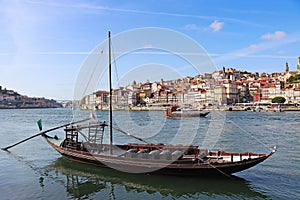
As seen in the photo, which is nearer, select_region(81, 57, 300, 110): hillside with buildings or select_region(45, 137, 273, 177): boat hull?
select_region(45, 137, 273, 177): boat hull

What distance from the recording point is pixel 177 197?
959 cm

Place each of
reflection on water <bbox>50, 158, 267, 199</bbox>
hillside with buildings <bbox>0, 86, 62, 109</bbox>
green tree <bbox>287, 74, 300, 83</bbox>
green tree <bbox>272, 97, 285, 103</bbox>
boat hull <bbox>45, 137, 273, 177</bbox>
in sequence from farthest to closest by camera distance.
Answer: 1. hillside with buildings <bbox>0, 86, 62, 109</bbox>
2. green tree <bbox>287, 74, 300, 83</bbox>
3. green tree <bbox>272, 97, 285, 103</bbox>
4. boat hull <bbox>45, 137, 273, 177</bbox>
5. reflection on water <bbox>50, 158, 267, 199</bbox>

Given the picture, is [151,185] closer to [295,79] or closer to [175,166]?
[175,166]

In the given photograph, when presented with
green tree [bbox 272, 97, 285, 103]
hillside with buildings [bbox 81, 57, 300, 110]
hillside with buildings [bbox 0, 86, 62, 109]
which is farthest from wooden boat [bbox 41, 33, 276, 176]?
hillside with buildings [bbox 0, 86, 62, 109]

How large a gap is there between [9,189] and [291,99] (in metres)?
83.6

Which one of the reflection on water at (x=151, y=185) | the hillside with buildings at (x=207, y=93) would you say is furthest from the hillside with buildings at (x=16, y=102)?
the reflection on water at (x=151, y=185)

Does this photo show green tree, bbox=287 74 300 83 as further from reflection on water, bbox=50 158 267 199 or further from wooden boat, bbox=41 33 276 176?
reflection on water, bbox=50 158 267 199

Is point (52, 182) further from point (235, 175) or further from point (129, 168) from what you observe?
point (235, 175)

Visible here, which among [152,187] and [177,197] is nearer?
[177,197]

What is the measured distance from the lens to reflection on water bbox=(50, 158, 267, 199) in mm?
9836

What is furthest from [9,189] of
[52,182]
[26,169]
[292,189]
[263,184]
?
[292,189]

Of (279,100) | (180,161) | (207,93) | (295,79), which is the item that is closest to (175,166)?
(180,161)

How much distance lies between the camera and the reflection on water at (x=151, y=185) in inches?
387

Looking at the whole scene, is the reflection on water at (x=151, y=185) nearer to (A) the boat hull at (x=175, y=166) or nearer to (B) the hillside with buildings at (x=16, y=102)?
(A) the boat hull at (x=175, y=166)
